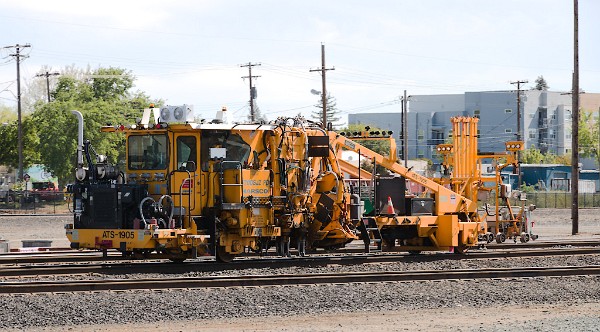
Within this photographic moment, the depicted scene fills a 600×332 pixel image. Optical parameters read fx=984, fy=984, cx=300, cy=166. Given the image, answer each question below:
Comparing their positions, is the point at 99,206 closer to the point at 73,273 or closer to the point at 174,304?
the point at 73,273

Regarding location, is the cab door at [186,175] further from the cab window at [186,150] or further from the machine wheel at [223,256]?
the machine wheel at [223,256]

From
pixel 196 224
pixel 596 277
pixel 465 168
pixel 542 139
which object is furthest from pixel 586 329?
pixel 542 139

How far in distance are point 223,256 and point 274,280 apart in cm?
346

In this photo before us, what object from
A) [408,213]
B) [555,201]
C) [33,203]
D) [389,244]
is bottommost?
[389,244]

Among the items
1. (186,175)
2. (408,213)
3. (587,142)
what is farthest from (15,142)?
(587,142)

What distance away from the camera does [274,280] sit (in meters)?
16.3

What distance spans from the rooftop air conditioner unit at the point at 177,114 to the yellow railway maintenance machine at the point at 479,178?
23.7 ft

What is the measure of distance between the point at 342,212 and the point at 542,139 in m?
110

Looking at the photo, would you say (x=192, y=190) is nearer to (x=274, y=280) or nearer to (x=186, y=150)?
(x=186, y=150)

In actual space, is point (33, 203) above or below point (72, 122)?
below

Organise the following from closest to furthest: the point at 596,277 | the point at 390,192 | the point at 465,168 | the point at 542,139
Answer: the point at 596,277 → the point at 390,192 → the point at 465,168 → the point at 542,139

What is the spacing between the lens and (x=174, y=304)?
1414 cm

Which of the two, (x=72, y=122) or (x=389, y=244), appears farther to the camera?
(x=72, y=122)

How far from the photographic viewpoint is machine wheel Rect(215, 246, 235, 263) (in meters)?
19.5
